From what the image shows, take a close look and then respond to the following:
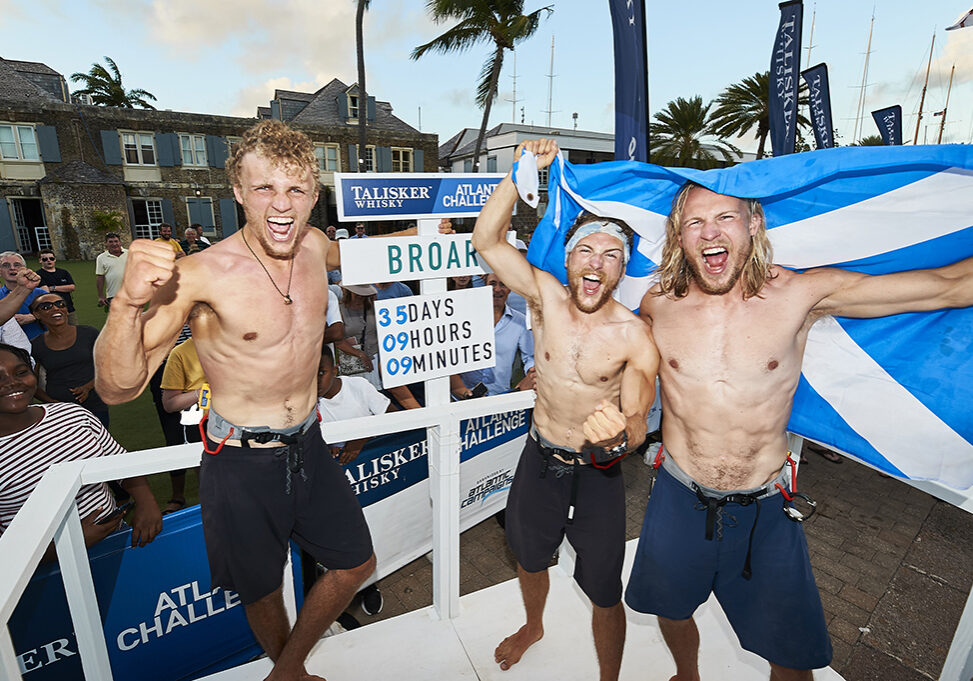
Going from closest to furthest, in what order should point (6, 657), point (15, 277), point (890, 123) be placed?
point (6, 657) → point (15, 277) → point (890, 123)

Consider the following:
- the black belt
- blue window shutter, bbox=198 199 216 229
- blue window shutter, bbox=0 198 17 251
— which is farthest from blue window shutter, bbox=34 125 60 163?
the black belt

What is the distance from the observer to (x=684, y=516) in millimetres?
2250

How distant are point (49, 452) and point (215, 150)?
26.6m

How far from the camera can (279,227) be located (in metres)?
2.17

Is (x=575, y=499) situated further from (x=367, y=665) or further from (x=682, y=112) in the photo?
(x=682, y=112)

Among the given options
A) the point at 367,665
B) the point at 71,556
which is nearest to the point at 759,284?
the point at 367,665

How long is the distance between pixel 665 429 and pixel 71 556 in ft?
8.02

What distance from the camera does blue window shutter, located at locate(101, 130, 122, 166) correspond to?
926 inches

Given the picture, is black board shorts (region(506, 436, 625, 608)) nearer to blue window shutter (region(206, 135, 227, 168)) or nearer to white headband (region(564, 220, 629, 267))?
white headband (region(564, 220, 629, 267))

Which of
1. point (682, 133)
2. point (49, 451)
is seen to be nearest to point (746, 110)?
A: point (682, 133)

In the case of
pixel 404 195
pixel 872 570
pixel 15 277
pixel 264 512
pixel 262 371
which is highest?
pixel 404 195

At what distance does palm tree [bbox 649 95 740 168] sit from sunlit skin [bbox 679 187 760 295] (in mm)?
25689

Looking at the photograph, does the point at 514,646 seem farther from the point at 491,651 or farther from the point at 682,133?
the point at 682,133

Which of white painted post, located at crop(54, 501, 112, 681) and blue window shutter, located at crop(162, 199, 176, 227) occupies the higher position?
blue window shutter, located at crop(162, 199, 176, 227)
